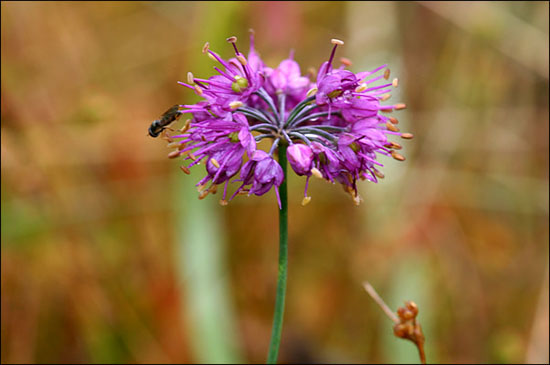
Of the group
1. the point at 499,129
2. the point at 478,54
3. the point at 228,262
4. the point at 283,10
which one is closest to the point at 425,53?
the point at 478,54

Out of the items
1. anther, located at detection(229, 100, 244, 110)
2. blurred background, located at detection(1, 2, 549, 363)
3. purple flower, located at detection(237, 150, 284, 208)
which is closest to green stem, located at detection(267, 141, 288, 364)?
purple flower, located at detection(237, 150, 284, 208)

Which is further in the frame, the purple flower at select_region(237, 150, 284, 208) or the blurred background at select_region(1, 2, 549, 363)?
the blurred background at select_region(1, 2, 549, 363)

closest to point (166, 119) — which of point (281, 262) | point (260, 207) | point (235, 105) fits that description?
point (235, 105)

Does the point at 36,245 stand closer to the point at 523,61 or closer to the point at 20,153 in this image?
the point at 20,153

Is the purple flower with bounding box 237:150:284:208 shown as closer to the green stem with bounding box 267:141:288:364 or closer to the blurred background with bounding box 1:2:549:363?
the green stem with bounding box 267:141:288:364

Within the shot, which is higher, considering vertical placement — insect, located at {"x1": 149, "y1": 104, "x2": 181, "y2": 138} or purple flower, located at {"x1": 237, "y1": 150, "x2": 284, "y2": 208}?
insect, located at {"x1": 149, "y1": 104, "x2": 181, "y2": 138}

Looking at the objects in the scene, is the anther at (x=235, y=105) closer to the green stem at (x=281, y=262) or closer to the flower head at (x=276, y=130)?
the flower head at (x=276, y=130)

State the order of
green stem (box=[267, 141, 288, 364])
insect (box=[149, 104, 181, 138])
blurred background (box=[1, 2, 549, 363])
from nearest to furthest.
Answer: green stem (box=[267, 141, 288, 364]) < insect (box=[149, 104, 181, 138]) < blurred background (box=[1, 2, 549, 363])
